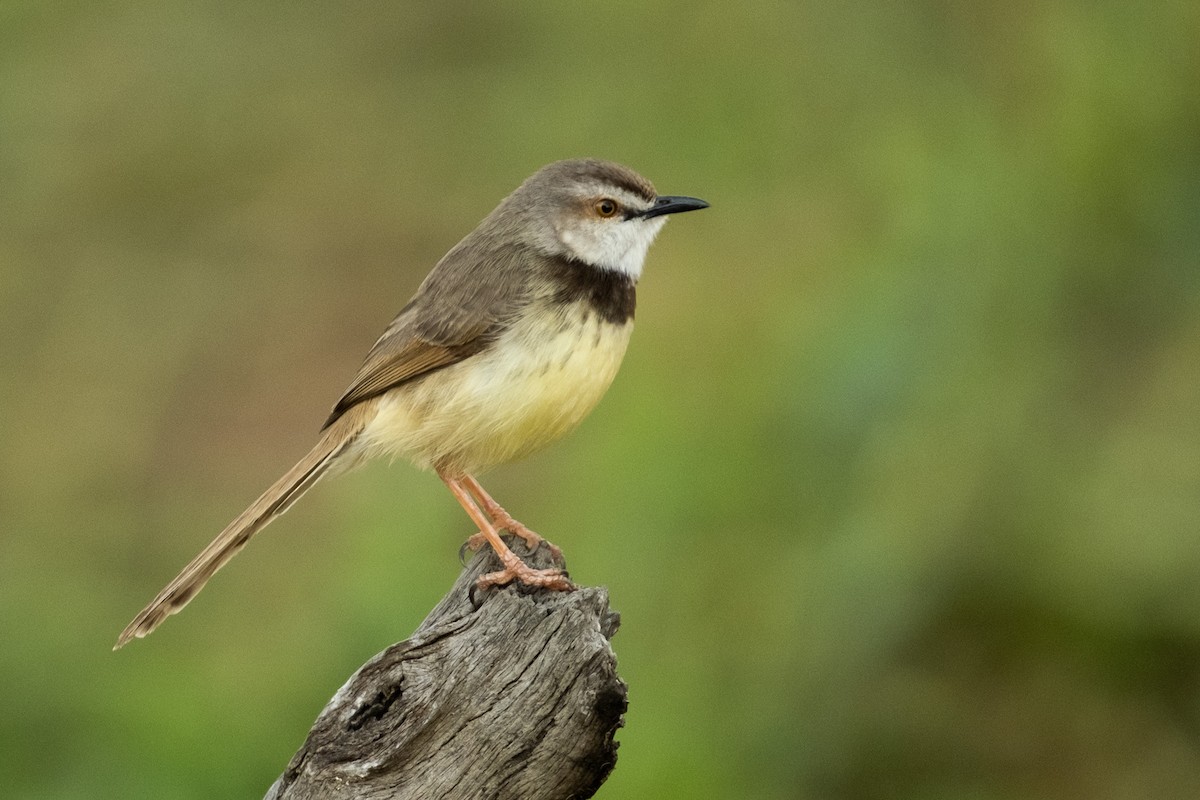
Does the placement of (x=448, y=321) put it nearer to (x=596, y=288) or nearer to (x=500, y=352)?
(x=500, y=352)

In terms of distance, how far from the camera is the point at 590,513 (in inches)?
290

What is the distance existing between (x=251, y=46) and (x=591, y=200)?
23.3 feet

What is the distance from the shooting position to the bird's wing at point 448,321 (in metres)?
5.82

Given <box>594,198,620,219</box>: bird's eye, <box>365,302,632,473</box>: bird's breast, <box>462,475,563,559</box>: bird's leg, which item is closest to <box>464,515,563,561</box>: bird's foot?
<box>462,475,563,559</box>: bird's leg

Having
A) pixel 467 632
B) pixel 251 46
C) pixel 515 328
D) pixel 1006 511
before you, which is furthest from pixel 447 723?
pixel 251 46

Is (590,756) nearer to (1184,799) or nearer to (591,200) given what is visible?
(591,200)

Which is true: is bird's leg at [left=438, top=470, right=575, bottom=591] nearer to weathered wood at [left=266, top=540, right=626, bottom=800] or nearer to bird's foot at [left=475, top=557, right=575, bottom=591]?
bird's foot at [left=475, top=557, right=575, bottom=591]

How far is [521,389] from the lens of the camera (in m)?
5.64

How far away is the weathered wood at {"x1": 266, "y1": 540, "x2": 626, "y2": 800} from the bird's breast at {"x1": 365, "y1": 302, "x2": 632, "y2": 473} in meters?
1.56

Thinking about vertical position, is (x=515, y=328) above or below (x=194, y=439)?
above

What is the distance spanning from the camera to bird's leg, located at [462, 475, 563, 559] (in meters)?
5.61

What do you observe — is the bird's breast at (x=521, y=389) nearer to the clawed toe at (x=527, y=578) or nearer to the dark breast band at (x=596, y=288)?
the dark breast band at (x=596, y=288)

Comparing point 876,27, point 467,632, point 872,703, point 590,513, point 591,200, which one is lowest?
point 872,703

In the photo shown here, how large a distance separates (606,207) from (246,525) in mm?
1794
